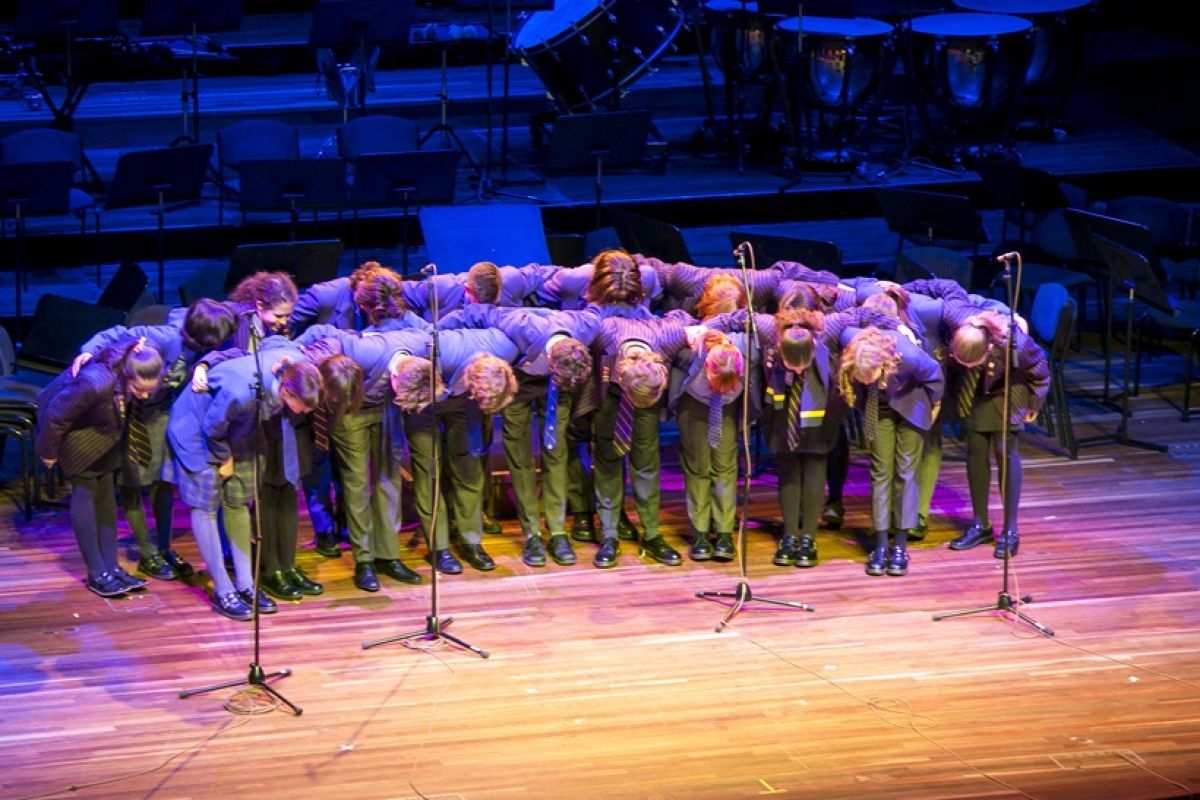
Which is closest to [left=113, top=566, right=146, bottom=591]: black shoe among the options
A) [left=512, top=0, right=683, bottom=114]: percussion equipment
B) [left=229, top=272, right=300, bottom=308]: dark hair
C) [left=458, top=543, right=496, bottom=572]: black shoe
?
[left=229, top=272, right=300, bottom=308]: dark hair

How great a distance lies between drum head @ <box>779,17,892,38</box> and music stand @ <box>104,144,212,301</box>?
367 cm

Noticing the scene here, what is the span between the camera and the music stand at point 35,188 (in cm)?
873

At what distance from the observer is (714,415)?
7.49 meters

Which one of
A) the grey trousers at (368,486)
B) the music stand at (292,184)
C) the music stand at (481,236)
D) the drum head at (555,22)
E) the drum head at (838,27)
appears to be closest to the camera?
the grey trousers at (368,486)

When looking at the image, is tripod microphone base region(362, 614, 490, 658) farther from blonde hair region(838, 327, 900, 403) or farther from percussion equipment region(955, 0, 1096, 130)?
percussion equipment region(955, 0, 1096, 130)

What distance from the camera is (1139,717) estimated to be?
645 cm

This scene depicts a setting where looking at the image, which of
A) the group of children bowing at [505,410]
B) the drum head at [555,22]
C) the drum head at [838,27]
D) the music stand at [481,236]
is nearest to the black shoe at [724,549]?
the group of children bowing at [505,410]

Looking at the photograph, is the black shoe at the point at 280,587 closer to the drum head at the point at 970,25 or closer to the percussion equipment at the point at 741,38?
the percussion equipment at the point at 741,38

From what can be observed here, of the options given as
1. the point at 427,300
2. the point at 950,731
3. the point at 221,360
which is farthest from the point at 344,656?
the point at 950,731

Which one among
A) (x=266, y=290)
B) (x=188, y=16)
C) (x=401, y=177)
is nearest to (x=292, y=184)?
(x=401, y=177)

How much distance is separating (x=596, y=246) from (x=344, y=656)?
3.10m

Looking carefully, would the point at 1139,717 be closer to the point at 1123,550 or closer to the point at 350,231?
the point at 1123,550

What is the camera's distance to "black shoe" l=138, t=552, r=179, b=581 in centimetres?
752

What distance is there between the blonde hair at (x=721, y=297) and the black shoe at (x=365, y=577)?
1.79 m
